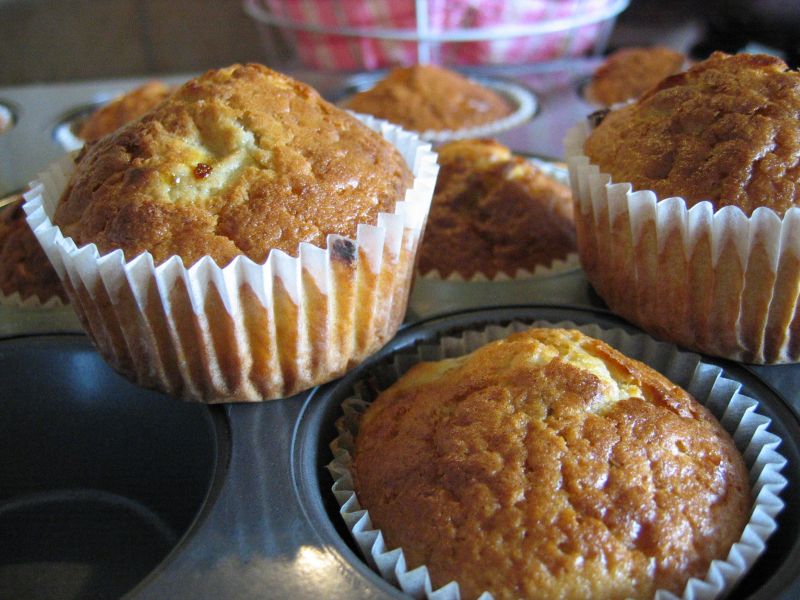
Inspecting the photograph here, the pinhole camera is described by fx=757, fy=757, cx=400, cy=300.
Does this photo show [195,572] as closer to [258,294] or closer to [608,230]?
[258,294]

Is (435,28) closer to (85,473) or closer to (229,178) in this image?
(229,178)

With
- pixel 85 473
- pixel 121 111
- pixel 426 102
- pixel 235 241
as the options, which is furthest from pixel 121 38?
pixel 235 241

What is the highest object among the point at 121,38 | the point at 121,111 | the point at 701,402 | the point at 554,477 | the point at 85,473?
the point at 121,111

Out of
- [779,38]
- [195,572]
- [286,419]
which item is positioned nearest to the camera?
[195,572]

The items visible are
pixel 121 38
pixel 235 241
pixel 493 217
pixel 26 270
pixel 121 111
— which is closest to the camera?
pixel 235 241

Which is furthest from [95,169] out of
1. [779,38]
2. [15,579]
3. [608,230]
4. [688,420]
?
[779,38]

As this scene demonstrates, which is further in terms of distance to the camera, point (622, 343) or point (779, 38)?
point (779, 38)
